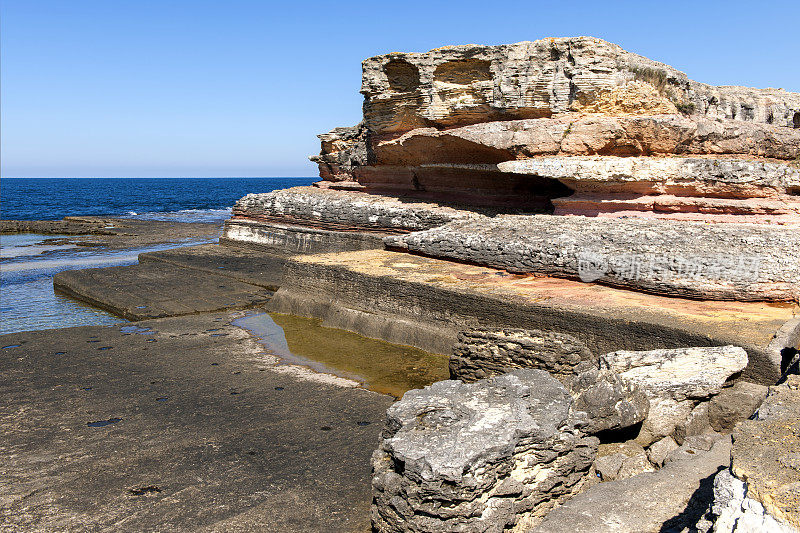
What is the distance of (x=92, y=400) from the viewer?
211 inches

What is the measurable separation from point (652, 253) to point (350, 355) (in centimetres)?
345

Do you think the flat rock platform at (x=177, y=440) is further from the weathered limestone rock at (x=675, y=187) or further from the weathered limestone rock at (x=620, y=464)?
the weathered limestone rock at (x=675, y=187)

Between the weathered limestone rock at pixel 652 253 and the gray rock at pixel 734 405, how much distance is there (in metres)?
1.76

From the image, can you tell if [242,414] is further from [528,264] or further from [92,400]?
[528,264]

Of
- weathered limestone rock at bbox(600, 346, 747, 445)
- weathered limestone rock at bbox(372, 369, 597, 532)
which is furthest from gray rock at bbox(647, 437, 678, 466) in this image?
weathered limestone rock at bbox(372, 369, 597, 532)

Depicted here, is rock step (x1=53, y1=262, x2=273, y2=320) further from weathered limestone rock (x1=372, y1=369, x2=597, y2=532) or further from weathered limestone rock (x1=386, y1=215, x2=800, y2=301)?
weathered limestone rock (x1=372, y1=369, x2=597, y2=532)

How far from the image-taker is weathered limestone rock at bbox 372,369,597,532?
2926 millimetres

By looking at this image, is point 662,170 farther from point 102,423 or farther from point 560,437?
point 102,423

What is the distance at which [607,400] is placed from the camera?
3936 millimetres

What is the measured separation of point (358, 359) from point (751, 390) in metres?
3.86

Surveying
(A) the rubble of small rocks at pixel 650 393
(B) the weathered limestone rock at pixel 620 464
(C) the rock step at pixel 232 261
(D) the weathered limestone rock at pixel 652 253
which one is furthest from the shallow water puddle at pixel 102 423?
(C) the rock step at pixel 232 261

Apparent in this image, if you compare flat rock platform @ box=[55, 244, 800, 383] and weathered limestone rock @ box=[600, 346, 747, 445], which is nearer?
weathered limestone rock @ box=[600, 346, 747, 445]

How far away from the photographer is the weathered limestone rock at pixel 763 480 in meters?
2.12

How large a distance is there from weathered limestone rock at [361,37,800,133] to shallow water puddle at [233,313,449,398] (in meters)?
4.52
